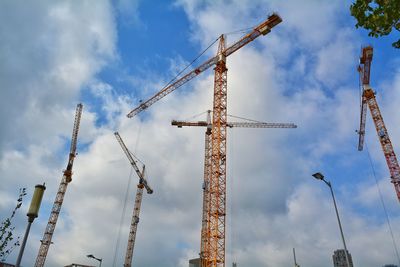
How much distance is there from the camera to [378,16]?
11047 millimetres

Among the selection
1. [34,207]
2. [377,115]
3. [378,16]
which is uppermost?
[377,115]

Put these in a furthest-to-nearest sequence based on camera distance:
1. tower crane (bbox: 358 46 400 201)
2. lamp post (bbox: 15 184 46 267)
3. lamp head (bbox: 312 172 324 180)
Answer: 1. tower crane (bbox: 358 46 400 201)
2. lamp head (bbox: 312 172 324 180)
3. lamp post (bbox: 15 184 46 267)

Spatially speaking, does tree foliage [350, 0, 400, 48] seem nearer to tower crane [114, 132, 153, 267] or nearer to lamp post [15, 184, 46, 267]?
lamp post [15, 184, 46, 267]

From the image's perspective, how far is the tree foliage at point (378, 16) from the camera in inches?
429

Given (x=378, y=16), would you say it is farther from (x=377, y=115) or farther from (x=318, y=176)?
(x=377, y=115)

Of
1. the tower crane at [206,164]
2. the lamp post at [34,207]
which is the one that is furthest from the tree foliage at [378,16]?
the tower crane at [206,164]

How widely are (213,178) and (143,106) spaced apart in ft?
119

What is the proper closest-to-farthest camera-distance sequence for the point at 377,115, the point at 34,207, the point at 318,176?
the point at 34,207
the point at 318,176
the point at 377,115

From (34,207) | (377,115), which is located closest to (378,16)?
(34,207)

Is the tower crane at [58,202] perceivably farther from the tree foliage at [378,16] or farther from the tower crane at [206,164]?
the tree foliage at [378,16]

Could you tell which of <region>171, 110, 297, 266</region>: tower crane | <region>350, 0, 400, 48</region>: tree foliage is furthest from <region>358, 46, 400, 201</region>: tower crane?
<region>350, 0, 400, 48</region>: tree foliage

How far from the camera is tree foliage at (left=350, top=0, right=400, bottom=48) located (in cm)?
1091

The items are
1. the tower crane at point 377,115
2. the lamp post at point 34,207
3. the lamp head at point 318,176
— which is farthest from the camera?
the tower crane at point 377,115

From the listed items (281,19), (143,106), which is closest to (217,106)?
(281,19)
